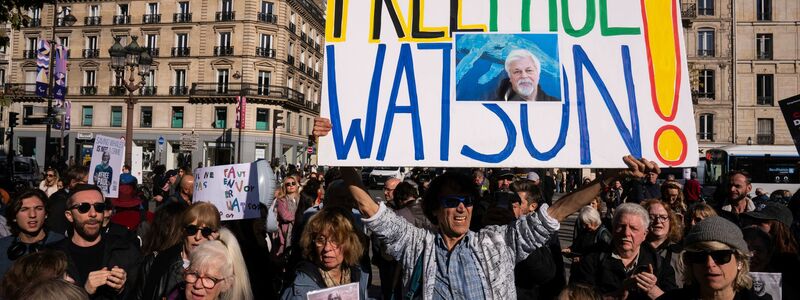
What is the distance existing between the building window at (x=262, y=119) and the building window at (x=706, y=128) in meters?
32.6

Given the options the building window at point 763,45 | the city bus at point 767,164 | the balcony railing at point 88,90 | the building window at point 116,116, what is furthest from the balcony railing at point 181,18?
the building window at point 763,45

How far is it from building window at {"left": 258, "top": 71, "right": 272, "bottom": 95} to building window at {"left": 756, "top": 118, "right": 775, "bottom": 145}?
36.3 metres

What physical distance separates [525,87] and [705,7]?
A: 140ft

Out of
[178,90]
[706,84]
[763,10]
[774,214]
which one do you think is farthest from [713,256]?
[178,90]

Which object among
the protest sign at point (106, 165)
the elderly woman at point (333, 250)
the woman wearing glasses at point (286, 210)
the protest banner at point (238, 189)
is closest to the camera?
the elderly woman at point (333, 250)

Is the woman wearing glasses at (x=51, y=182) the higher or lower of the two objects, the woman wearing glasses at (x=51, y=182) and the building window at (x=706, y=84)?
the lower

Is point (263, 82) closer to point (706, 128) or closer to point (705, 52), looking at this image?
point (705, 52)

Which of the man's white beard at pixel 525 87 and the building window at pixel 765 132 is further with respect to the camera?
the building window at pixel 765 132

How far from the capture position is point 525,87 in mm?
3439

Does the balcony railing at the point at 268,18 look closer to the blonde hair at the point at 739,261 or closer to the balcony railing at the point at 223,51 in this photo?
the balcony railing at the point at 223,51

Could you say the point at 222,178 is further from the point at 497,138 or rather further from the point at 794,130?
the point at 794,130

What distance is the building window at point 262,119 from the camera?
4878 cm

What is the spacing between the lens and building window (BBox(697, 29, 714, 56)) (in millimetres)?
40434

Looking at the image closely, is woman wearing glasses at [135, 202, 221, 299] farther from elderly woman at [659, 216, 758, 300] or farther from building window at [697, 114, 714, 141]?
building window at [697, 114, 714, 141]
